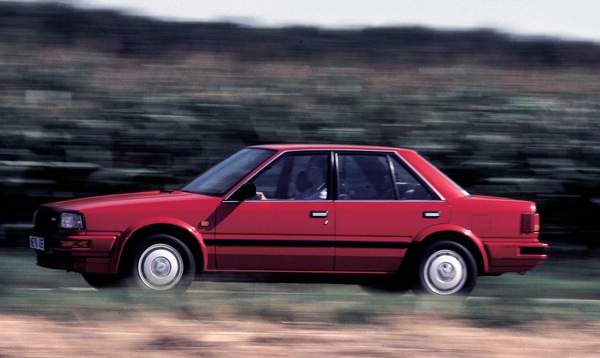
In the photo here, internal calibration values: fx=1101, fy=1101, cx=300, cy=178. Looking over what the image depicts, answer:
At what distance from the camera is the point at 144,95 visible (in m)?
13.0

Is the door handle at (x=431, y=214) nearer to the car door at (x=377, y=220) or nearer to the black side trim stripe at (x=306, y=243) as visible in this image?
the car door at (x=377, y=220)

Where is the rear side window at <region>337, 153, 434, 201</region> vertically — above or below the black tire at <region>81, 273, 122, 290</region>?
above

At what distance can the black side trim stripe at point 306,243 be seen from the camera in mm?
9508

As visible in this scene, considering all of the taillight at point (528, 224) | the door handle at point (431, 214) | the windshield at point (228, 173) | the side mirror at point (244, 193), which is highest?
the windshield at point (228, 173)

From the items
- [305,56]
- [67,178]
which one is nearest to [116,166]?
[67,178]

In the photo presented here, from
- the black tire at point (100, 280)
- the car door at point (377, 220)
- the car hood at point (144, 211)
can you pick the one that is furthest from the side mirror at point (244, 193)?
the black tire at point (100, 280)

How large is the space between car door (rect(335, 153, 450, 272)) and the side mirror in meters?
0.76

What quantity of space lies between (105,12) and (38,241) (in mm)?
16933

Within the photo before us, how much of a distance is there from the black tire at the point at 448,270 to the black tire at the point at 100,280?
8.94ft

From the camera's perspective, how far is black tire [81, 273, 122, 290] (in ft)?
32.0

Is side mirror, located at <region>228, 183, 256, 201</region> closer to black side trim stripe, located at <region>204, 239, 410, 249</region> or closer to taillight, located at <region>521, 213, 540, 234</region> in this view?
black side trim stripe, located at <region>204, 239, 410, 249</region>

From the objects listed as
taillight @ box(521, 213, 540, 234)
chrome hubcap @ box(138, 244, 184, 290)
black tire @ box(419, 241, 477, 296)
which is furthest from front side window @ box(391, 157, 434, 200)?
chrome hubcap @ box(138, 244, 184, 290)

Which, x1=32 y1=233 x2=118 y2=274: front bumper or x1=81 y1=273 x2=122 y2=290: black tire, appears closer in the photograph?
x1=32 y1=233 x2=118 y2=274: front bumper

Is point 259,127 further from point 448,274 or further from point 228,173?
point 448,274
